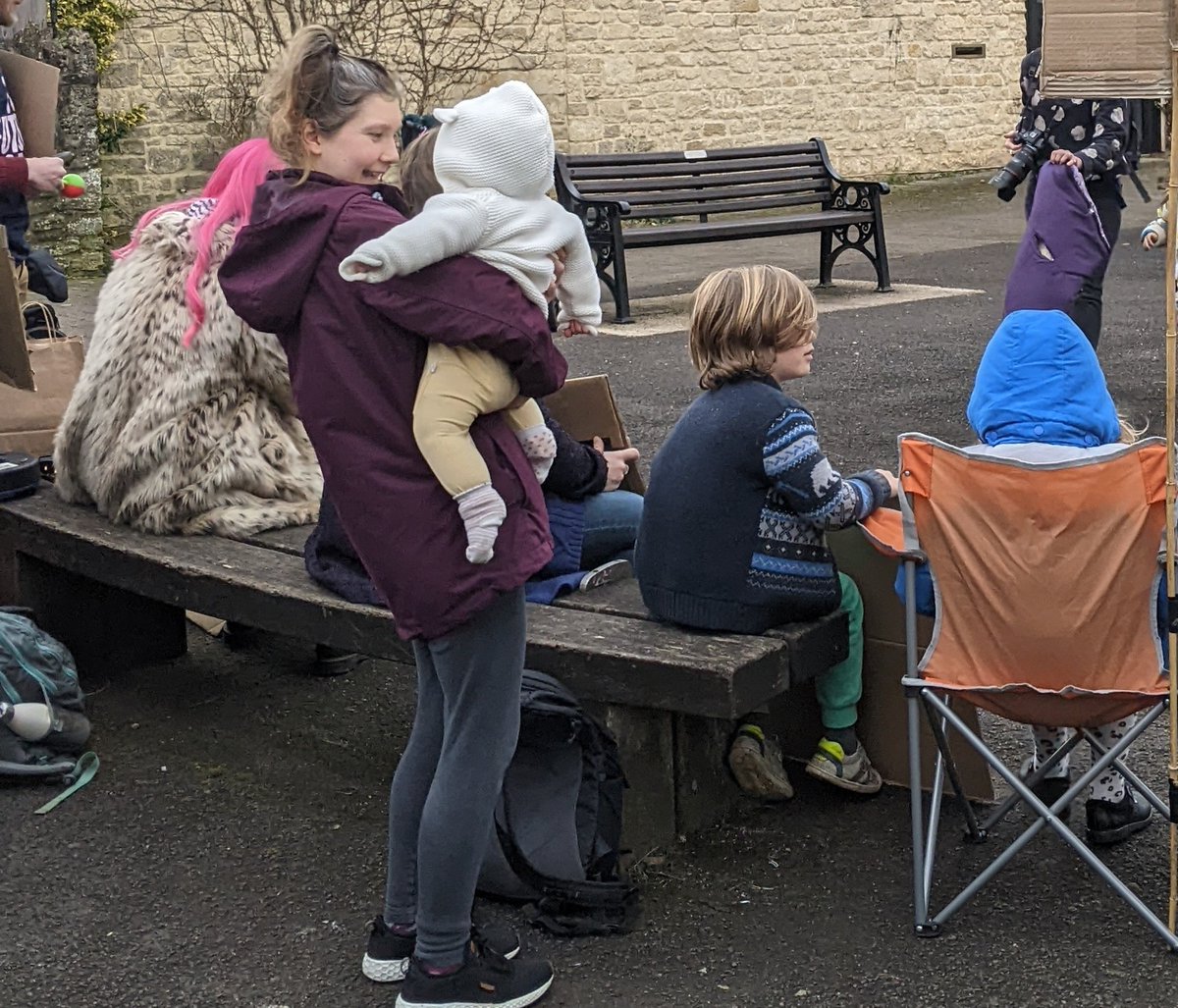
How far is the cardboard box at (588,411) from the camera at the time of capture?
13.5 ft

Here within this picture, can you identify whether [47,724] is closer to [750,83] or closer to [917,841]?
[917,841]

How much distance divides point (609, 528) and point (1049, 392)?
3.57 ft

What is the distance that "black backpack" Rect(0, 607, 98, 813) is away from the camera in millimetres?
3885

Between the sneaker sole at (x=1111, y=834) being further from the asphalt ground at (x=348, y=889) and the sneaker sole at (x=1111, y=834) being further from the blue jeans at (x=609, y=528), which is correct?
the blue jeans at (x=609, y=528)

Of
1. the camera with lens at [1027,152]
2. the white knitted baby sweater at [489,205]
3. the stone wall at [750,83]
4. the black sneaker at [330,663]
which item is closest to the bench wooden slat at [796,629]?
the white knitted baby sweater at [489,205]

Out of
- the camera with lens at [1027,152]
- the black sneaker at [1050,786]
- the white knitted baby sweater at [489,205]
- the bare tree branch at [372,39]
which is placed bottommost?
the black sneaker at [1050,786]

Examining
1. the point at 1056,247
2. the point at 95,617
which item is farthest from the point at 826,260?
the point at 95,617

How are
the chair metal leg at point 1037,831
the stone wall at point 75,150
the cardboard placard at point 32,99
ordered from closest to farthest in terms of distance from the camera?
the chair metal leg at point 1037,831
the cardboard placard at point 32,99
the stone wall at point 75,150

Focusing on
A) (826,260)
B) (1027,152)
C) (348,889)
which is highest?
(1027,152)

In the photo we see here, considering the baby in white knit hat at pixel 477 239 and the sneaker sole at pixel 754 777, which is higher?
the baby in white knit hat at pixel 477 239

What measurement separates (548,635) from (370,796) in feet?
2.54

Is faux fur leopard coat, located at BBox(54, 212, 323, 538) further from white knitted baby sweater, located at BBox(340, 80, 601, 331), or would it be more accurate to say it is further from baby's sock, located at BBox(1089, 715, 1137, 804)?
baby's sock, located at BBox(1089, 715, 1137, 804)

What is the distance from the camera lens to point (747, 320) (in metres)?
3.27

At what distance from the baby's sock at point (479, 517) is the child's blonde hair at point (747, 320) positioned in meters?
0.86
